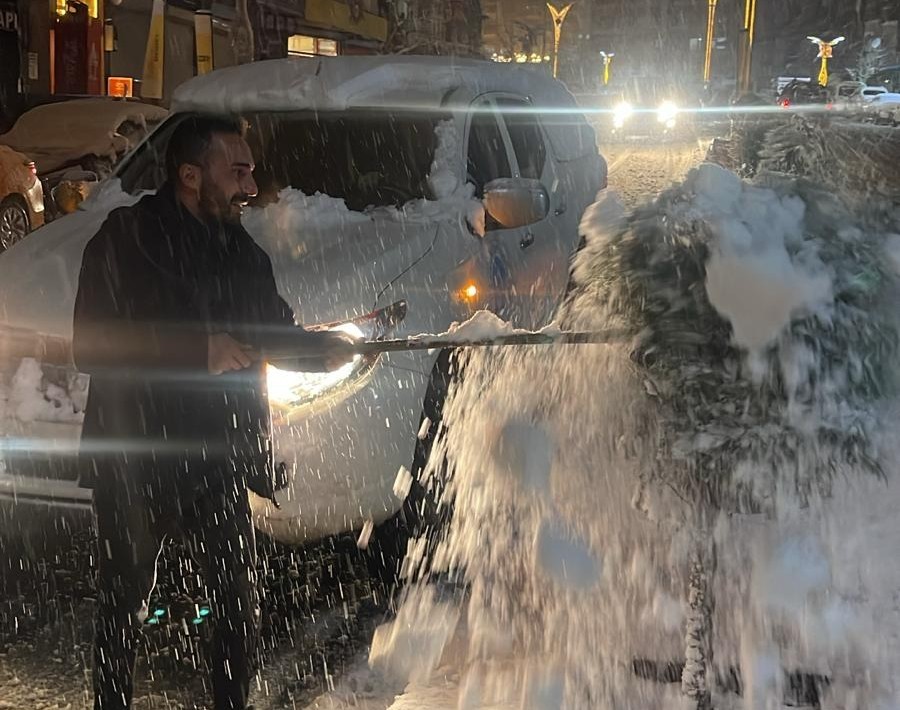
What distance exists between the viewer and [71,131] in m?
14.5

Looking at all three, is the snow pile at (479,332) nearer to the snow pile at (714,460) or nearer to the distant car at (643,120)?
the snow pile at (714,460)

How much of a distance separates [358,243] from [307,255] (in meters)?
0.23

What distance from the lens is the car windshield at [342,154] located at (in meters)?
4.90

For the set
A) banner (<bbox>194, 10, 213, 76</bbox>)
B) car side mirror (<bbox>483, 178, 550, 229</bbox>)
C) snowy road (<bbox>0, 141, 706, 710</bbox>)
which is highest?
banner (<bbox>194, 10, 213, 76</bbox>)

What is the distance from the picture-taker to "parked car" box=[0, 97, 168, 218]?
1401 centimetres

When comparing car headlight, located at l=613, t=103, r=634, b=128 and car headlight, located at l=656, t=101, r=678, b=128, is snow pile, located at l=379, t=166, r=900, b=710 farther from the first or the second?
car headlight, located at l=613, t=103, r=634, b=128

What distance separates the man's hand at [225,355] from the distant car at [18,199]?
944 centimetres

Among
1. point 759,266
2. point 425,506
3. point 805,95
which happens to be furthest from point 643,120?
point 759,266

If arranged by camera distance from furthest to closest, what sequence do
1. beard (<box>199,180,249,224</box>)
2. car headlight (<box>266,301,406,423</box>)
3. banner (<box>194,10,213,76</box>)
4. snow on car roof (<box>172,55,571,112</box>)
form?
banner (<box>194,10,213,76</box>)
snow on car roof (<box>172,55,571,112</box>)
car headlight (<box>266,301,406,423</box>)
beard (<box>199,180,249,224</box>)

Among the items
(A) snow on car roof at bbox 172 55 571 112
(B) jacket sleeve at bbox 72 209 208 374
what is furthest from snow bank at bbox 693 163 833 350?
(A) snow on car roof at bbox 172 55 571 112

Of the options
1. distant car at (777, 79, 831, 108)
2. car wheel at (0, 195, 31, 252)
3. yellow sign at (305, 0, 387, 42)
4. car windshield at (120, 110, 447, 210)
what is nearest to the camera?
car windshield at (120, 110, 447, 210)

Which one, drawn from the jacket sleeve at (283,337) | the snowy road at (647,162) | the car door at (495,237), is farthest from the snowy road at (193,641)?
the snowy road at (647,162)

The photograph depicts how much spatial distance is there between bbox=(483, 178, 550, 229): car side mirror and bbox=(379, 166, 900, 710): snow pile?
1.42 m

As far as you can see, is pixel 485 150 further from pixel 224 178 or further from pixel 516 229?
pixel 224 178
